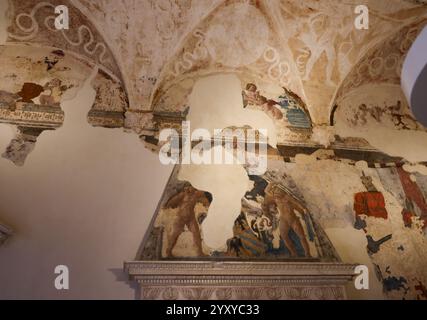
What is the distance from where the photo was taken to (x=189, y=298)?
17.1ft

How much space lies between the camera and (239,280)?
5.41m

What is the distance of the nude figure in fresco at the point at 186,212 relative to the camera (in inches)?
223

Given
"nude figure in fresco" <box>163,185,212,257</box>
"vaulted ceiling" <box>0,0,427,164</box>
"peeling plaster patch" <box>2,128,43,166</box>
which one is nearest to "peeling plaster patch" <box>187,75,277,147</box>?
"vaulted ceiling" <box>0,0,427,164</box>

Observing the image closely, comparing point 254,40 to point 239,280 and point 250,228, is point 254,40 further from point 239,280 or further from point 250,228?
point 239,280

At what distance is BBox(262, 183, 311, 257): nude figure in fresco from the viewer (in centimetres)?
600

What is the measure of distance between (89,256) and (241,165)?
2692mm

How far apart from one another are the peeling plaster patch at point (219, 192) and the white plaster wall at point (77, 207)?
1.83 feet

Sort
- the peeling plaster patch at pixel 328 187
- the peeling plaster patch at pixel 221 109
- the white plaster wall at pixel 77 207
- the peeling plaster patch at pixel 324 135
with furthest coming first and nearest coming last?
the peeling plaster patch at pixel 324 135 < the peeling plaster patch at pixel 221 109 < the peeling plaster patch at pixel 328 187 < the white plaster wall at pixel 77 207

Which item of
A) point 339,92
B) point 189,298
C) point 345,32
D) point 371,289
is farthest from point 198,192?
point 345,32

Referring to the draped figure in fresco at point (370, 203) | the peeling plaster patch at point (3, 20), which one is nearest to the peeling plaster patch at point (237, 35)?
the draped figure in fresco at point (370, 203)

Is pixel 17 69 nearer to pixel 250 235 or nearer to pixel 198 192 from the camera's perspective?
pixel 198 192

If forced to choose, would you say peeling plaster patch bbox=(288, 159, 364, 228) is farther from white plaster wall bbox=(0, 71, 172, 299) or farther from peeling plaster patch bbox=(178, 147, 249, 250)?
white plaster wall bbox=(0, 71, 172, 299)

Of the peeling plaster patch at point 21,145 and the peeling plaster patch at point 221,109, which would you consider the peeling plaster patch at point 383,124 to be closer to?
the peeling plaster patch at point 221,109

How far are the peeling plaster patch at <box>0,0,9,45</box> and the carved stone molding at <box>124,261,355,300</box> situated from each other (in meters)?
4.46
